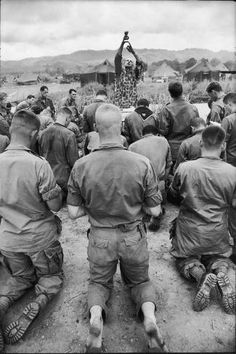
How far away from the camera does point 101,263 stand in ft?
8.64

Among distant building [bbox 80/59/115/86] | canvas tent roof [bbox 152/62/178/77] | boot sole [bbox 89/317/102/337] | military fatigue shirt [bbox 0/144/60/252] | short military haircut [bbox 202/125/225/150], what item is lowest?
boot sole [bbox 89/317/102/337]

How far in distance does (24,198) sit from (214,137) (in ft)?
6.14

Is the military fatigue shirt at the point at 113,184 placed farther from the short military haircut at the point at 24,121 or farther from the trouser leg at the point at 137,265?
the short military haircut at the point at 24,121

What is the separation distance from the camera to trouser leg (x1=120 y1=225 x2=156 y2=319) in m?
2.59

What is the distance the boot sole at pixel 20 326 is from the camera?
8.09ft

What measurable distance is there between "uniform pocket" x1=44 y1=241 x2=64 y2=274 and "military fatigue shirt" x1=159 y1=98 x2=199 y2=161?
2994mm

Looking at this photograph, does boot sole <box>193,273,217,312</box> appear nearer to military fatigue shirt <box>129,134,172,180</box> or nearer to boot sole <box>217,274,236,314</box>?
boot sole <box>217,274,236,314</box>

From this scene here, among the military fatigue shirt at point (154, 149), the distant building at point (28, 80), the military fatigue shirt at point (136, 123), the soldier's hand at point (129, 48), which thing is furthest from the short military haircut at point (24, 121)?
the distant building at point (28, 80)

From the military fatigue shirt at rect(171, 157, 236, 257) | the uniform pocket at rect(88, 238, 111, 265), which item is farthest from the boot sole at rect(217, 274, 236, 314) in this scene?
the uniform pocket at rect(88, 238, 111, 265)

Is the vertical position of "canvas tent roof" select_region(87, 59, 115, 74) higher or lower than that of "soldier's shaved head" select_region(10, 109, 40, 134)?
higher

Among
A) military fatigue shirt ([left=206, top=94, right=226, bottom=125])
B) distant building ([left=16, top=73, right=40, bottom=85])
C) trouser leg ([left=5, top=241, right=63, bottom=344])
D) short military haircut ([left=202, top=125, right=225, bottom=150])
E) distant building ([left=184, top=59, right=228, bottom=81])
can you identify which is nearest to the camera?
trouser leg ([left=5, top=241, right=63, bottom=344])

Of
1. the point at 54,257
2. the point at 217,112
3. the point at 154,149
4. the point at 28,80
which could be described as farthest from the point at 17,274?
the point at 28,80

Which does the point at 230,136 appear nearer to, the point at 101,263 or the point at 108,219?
the point at 108,219

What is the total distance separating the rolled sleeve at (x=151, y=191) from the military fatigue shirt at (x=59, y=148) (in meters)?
2.42
